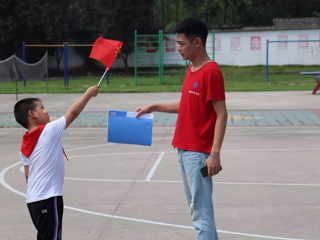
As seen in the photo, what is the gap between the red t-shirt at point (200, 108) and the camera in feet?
14.1

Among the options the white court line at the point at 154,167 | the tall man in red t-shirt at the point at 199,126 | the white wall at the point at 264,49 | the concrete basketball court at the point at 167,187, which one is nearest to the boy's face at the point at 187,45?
the tall man in red t-shirt at the point at 199,126

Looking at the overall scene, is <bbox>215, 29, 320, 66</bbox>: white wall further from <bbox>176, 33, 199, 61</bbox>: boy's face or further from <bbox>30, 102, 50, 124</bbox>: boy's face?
<bbox>30, 102, 50, 124</bbox>: boy's face

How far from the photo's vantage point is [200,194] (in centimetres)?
445

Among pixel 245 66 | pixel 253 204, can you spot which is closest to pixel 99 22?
pixel 245 66

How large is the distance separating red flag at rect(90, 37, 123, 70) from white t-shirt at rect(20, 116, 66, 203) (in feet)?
2.09

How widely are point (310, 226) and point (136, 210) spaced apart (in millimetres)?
1883

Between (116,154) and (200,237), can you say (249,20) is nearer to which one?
(116,154)

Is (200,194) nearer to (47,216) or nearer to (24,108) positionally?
(47,216)

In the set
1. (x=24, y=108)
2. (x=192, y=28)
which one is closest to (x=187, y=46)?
(x=192, y=28)

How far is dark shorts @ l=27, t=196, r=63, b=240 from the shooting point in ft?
14.3

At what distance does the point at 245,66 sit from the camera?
44406mm

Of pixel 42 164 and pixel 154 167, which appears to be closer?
pixel 42 164

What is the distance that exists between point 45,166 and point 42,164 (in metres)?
0.03

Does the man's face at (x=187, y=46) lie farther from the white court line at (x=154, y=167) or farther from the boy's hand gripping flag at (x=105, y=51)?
the white court line at (x=154, y=167)
